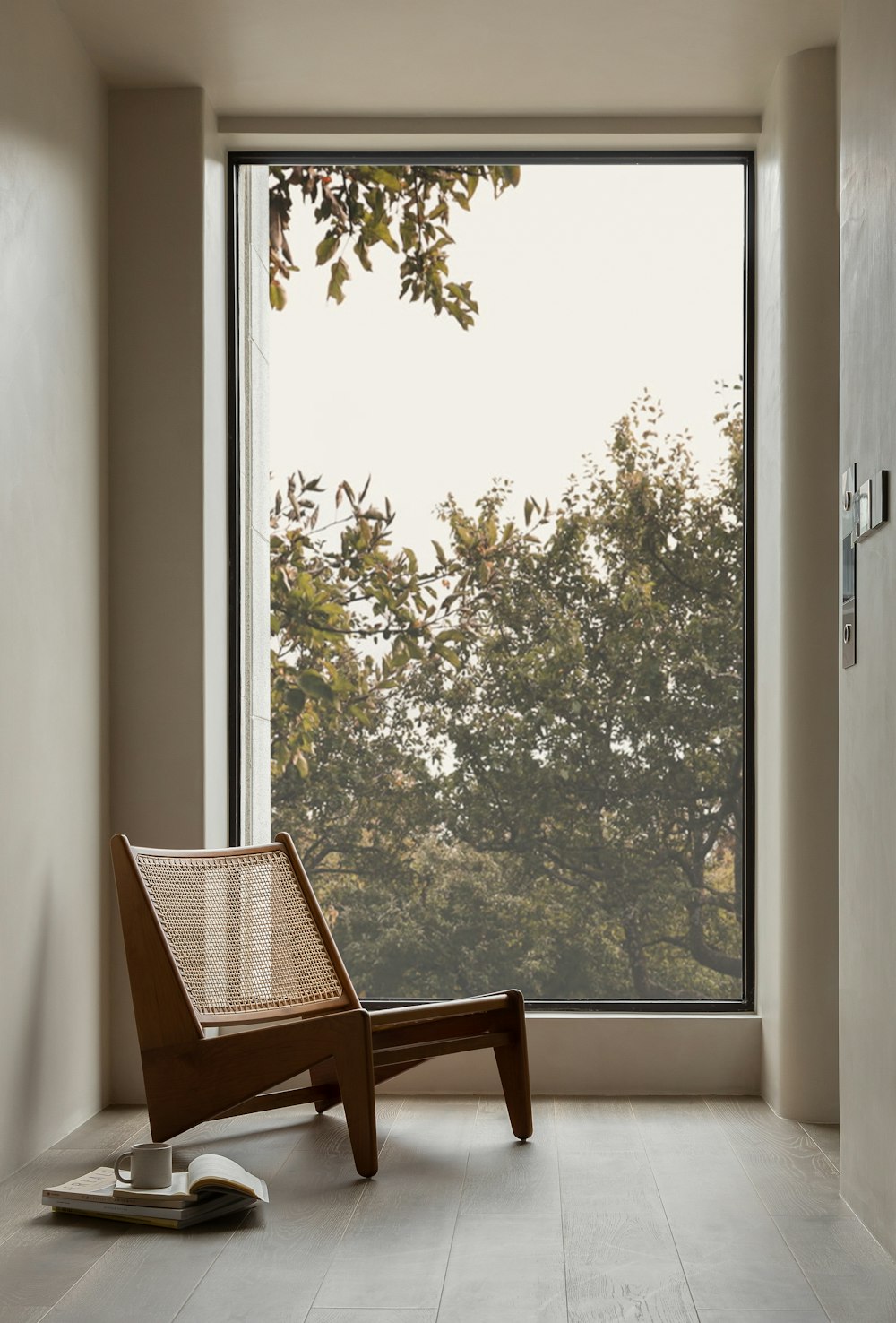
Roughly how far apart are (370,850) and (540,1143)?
165cm

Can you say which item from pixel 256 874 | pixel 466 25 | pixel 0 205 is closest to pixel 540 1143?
pixel 256 874

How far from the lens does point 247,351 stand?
4035 millimetres

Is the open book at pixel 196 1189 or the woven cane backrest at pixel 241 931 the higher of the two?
the woven cane backrest at pixel 241 931

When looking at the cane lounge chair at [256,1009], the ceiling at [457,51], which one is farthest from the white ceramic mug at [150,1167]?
the ceiling at [457,51]

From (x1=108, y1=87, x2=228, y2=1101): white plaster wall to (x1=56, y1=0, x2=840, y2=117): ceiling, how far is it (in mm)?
214

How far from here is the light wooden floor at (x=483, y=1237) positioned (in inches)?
81.5

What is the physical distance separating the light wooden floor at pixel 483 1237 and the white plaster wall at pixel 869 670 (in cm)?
24

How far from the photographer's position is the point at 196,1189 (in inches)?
98.5

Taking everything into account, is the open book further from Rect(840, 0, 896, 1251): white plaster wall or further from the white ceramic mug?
Rect(840, 0, 896, 1251): white plaster wall

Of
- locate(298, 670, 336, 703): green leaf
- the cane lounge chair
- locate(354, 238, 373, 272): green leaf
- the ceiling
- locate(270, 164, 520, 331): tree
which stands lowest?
the cane lounge chair

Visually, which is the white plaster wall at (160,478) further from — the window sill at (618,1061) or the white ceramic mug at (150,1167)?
the white ceramic mug at (150,1167)

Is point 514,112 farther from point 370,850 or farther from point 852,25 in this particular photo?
point 370,850

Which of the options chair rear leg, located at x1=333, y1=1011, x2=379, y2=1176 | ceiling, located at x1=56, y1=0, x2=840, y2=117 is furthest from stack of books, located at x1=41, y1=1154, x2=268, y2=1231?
ceiling, located at x1=56, y1=0, x2=840, y2=117

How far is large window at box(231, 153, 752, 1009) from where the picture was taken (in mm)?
4414
